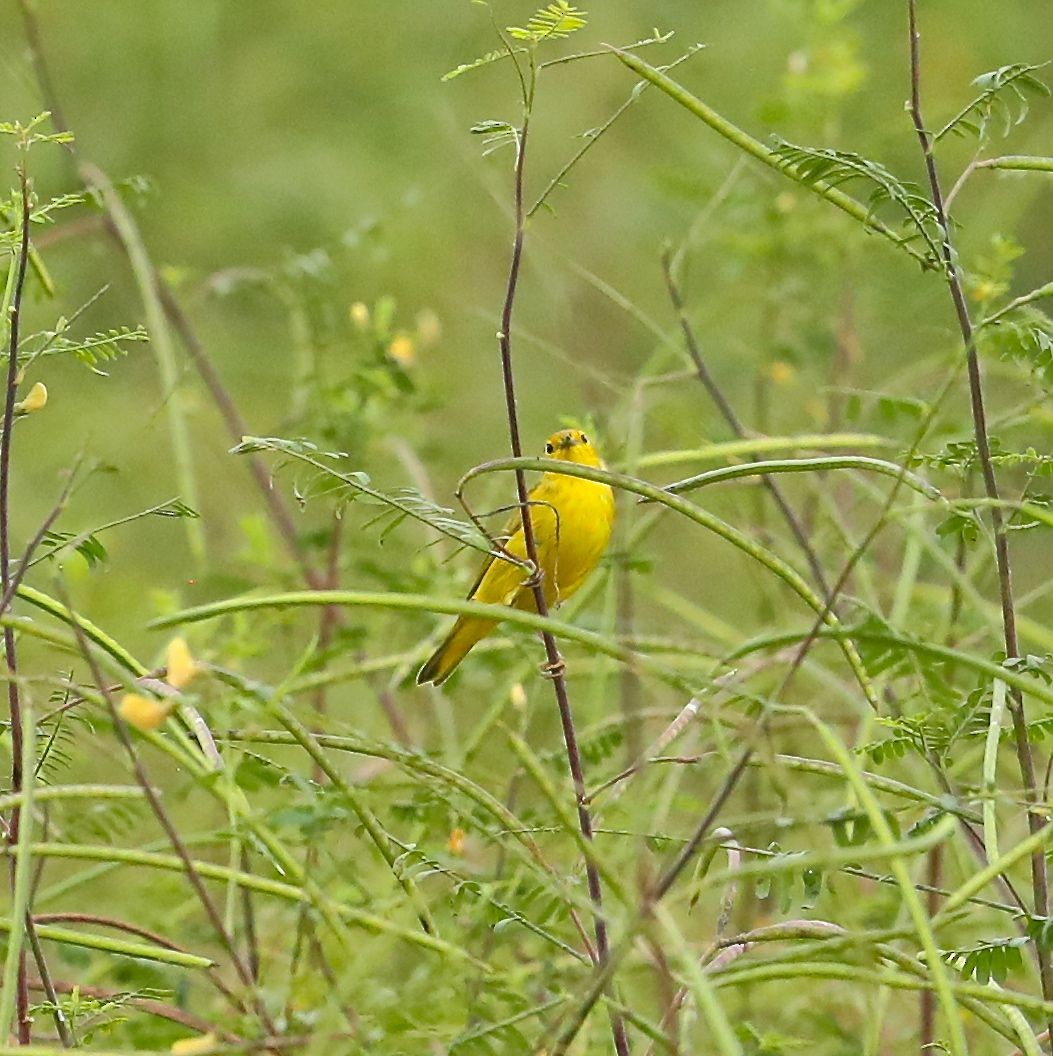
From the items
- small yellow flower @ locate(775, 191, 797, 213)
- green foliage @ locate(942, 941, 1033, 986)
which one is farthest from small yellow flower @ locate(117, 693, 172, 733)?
small yellow flower @ locate(775, 191, 797, 213)

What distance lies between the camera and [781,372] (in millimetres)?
3996

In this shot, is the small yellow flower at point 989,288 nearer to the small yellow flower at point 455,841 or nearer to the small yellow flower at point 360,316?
the small yellow flower at point 455,841

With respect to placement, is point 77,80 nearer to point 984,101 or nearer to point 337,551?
point 337,551

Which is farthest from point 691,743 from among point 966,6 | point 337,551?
point 966,6

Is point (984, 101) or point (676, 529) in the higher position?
point (984, 101)

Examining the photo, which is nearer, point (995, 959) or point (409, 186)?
point (995, 959)

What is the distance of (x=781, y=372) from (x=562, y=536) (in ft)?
2.31

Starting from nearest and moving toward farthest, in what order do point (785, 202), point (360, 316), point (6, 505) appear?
point (6, 505), point (360, 316), point (785, 202)

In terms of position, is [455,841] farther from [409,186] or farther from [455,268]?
[455,268]

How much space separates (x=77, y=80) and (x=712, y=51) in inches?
103

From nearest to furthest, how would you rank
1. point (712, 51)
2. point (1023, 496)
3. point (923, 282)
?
point (1023, 496) < point (923, 282) < point (712, 51)

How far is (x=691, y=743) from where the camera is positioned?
2.91 m

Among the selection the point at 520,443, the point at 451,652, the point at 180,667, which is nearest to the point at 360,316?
the point at 451,652

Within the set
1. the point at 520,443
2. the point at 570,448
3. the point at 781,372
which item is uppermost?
the point at 520,443
